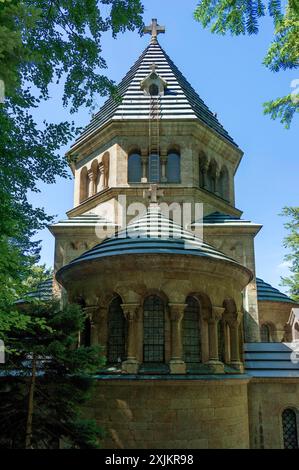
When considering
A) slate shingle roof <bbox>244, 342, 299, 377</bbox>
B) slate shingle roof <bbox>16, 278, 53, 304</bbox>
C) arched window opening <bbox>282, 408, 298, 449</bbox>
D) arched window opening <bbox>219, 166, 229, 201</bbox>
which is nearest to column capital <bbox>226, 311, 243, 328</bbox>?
slate shingle roof <bbox>244, 342, 299, 377</bbox>

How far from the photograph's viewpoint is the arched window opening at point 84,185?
62.8 feet

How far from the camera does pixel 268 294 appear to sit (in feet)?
57.5

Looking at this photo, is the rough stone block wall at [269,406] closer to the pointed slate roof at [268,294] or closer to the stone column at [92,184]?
the pointed slate roof at [268,294]

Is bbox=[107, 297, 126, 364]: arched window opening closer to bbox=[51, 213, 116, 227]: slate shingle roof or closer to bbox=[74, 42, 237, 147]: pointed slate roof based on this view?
bbox=[51, 213, 116, 227]: slate shingle roof

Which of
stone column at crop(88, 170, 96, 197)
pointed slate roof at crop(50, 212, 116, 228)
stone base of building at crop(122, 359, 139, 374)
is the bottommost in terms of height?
stone base of building at crop(122, 359, 139, 374)

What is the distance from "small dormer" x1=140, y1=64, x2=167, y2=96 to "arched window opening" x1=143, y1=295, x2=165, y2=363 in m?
11.7

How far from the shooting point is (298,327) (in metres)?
14.4

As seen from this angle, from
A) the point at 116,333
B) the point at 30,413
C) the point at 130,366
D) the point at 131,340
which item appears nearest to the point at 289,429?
the point at 130,366

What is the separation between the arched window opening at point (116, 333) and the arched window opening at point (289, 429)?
5.82 metres

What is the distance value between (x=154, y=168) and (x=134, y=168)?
0.86 meters

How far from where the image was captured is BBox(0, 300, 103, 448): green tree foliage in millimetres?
7969

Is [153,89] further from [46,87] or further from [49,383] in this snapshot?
[49,383]

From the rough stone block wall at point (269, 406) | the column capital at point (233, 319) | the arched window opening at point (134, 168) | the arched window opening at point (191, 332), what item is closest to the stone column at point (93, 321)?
the arched window opening at point (191, 332)
